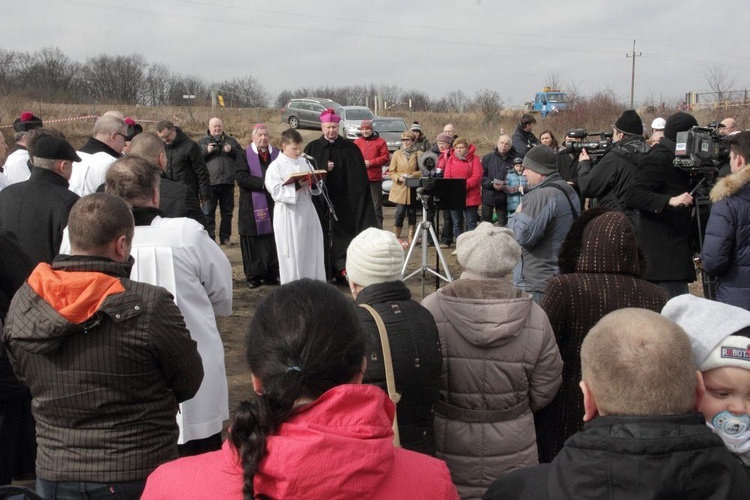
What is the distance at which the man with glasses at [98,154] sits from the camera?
534 cm

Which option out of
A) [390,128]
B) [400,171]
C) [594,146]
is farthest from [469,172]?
[390,128]

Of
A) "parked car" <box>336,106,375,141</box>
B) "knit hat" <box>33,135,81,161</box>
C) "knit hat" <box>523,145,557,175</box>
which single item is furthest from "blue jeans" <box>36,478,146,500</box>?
"parked car" <box>336,106,375,141</box>

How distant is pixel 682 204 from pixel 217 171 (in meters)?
7.35

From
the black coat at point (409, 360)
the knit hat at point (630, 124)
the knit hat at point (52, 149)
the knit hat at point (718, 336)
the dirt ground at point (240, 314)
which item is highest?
the knit hat at point (630, 124)

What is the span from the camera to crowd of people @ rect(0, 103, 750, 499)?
4.82 ft

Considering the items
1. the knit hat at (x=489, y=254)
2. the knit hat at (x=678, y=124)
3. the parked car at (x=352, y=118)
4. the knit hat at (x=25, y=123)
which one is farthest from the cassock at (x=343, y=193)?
the parked car at (x=352, y=118)

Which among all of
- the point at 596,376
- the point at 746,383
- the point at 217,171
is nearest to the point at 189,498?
the point at 596,376

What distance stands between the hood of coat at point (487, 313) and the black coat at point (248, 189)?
5.71 meters

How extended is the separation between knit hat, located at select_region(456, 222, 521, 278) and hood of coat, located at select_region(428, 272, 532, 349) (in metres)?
0.19

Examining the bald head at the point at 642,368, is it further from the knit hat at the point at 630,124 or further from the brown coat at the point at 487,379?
the knit hat at the point at 630,124

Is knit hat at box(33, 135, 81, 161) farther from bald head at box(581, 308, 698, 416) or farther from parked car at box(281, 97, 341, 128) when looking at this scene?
parked car at box(281, 97, 341, 128)

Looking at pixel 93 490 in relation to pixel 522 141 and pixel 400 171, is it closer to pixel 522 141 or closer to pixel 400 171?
pixel 400 171

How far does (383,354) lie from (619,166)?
4.06m

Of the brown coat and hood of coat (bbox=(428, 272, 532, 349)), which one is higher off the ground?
hood of coat (bbox=(428, 272, 532, 349))
